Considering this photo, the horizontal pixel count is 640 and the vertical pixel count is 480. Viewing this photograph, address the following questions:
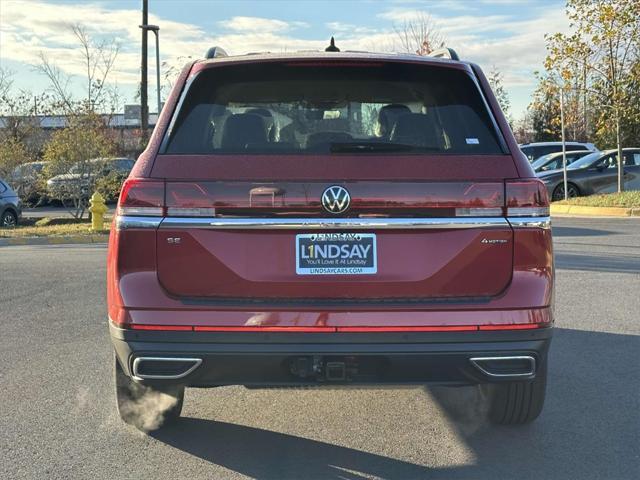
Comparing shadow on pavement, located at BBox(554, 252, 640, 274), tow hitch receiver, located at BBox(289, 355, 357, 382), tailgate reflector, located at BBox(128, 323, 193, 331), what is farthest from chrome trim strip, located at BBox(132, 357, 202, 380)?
shadow on pavement, located at BBox(554, 252, 640, 274)

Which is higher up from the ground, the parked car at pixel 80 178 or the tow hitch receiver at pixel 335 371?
the parked car at pixel 80 178

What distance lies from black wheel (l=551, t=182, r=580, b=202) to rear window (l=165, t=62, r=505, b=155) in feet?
61.2

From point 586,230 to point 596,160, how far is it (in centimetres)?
767

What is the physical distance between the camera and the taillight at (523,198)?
3.23m

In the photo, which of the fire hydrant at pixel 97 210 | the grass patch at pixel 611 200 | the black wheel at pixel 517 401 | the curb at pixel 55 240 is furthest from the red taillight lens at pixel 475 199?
the grass patch at pixel 611 200

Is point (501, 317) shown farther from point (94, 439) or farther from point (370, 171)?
point (94, 439)

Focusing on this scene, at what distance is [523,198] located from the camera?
10.6ft

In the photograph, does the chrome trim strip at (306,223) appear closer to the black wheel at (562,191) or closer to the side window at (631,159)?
the black wheel at (562,191)

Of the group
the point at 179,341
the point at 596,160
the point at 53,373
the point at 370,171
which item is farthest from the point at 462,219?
the point at 596,160

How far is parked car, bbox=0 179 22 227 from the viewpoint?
60.0 ft

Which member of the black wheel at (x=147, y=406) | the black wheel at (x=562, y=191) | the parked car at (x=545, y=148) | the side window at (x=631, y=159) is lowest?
the black wheel at (x=147, y=406)

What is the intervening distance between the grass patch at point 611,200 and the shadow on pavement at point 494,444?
14.6 metres

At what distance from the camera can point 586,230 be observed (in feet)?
47.8

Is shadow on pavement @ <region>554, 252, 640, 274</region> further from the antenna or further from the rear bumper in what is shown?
the rear bumper
